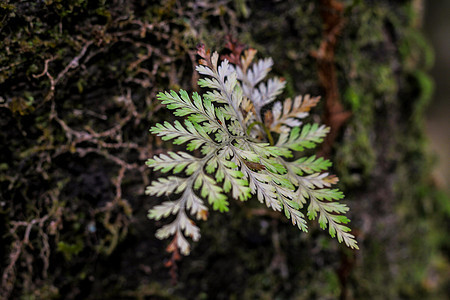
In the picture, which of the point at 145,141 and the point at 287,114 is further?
the point at 145,141

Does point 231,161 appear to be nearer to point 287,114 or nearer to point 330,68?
point 287,114

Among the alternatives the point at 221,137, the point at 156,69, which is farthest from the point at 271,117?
the point at 156,69

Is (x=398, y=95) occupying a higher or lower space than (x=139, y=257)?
higher

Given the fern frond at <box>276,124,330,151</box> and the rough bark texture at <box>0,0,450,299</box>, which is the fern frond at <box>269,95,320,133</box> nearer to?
the fern frond at <box>276,124,330,151</box>

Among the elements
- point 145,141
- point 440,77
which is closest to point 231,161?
point 145,141

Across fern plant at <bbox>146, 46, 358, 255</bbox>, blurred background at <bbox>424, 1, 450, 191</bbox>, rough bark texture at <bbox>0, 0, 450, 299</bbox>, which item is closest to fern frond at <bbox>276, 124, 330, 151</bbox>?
fern plant at <bbox>146, 46, 358, 255</bbox>

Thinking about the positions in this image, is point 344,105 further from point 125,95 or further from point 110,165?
point 110,165
